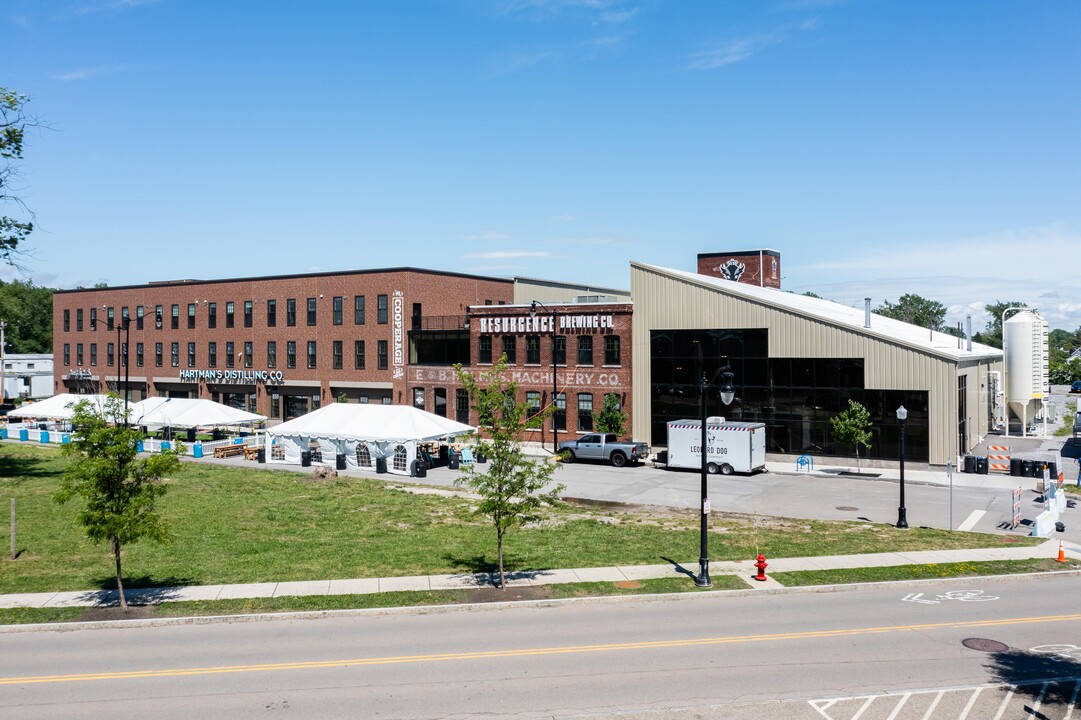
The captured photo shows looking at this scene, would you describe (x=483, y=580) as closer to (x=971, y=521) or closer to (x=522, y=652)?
(x=522, y=652)

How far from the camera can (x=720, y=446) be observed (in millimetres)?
43031

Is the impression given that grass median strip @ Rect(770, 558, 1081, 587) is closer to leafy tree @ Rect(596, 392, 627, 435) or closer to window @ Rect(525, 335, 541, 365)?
leafy tree @ Rect(596, 392, 627, 435)

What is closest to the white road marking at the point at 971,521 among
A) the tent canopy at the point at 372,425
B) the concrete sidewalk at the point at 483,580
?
the concrete sidewalk at the point at 483,580

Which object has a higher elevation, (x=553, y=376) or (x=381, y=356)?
(x=381, y=356)

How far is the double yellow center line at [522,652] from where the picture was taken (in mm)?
14828

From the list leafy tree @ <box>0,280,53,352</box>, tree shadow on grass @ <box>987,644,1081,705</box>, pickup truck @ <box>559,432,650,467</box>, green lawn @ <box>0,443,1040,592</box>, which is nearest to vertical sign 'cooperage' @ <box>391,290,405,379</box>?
pickup truck @ <box>559,432,650,467</box>

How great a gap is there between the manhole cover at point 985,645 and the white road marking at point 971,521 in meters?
13.1

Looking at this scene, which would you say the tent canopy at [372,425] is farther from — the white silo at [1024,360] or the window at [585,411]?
the white silo at [1024,360]

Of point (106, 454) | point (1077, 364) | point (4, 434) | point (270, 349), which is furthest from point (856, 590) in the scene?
point (1077, 364)

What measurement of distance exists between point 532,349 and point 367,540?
30.2 meters

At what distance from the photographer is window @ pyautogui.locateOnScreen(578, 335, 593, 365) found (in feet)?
174

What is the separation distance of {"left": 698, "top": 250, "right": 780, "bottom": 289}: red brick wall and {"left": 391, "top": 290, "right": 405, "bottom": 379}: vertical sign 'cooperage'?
87.2 ft

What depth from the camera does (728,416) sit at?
48.9 m

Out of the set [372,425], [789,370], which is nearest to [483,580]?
[372,425]
